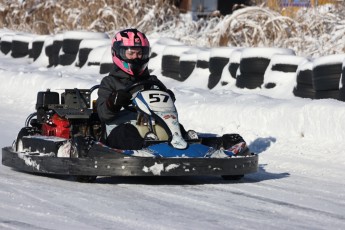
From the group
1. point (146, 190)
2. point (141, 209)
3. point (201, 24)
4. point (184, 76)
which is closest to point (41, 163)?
point (146, 190)

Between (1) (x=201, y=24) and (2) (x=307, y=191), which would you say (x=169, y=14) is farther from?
(2) (x=307, y=191)

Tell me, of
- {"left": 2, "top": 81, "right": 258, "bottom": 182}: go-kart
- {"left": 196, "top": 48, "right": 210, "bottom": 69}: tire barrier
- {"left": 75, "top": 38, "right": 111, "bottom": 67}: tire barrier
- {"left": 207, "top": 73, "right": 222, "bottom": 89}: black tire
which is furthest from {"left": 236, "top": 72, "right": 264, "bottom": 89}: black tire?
{"left": 75, "top": 38, "right": 111, "bottom": 67}: tire barrier

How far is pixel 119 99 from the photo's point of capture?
6.86m

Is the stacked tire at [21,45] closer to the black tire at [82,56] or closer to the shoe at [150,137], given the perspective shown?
the black tire at [82,56]

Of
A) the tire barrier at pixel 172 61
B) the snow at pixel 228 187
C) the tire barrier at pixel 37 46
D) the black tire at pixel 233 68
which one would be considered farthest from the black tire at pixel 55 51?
the black tire at pixel 233 68

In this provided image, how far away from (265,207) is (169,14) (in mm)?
12692

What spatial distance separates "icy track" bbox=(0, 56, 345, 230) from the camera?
5188 millimetres

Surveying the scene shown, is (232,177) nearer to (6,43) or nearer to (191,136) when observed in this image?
(191,136)

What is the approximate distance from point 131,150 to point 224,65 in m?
5.96

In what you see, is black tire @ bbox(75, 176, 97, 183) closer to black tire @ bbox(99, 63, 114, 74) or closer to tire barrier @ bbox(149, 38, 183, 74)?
tire barrier @ bbox(149, 38, 183, 74)

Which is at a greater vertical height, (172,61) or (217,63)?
(217,63)

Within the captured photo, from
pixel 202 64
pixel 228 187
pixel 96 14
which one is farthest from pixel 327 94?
pixel 96 14

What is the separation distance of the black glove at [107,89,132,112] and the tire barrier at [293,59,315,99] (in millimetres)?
3719

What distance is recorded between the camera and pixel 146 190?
20.8ft
